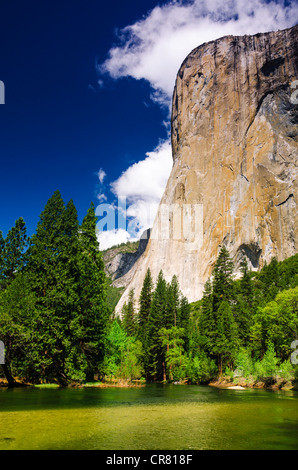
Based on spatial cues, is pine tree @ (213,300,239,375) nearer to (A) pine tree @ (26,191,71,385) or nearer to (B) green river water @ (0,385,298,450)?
(A) pine tree @ (26,191,71,385)

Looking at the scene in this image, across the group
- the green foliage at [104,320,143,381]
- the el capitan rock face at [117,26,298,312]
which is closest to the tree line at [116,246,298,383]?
the green foliage at [104,320,143,381]

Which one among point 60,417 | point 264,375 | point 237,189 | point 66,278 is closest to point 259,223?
point 237,189

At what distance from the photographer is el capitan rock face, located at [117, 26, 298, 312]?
8406 cm

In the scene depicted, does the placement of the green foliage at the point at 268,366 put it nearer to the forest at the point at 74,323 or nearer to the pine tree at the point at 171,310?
the forest at the point at 74,323

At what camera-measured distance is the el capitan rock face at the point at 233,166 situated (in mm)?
84062

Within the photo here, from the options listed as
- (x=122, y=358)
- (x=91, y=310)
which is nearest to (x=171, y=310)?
(x=122, y=358)

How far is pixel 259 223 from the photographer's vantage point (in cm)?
8419

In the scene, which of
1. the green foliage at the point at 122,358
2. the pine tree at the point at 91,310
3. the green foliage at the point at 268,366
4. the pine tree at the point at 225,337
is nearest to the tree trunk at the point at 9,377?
the pine tree at the point at 91,310

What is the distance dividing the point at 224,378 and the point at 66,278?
21.9 m

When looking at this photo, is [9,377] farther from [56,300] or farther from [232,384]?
[232,384]

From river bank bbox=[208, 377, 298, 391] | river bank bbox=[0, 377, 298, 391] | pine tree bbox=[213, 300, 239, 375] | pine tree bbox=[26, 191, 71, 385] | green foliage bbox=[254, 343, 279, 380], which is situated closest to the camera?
pine tree bbox=[26, 191, 71, 385]

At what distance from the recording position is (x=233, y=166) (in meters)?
91.6

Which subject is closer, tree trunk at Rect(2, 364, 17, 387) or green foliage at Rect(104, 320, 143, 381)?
tree trunk at Rect(2, 364, 17, 387)

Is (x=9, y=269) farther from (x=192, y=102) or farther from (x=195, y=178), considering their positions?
(x=192, y=102)
